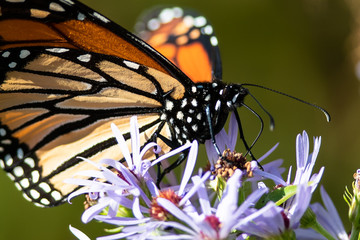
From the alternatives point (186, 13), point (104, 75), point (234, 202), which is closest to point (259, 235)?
point (234, 202)

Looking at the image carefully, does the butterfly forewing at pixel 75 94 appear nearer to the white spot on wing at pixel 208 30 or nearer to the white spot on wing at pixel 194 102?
the white spot on wing at pixel 194 102

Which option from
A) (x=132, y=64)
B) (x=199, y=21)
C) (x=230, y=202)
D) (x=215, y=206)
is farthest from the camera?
(x=199, y=21)

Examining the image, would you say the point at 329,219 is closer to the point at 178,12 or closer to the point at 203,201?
the point at 203,201

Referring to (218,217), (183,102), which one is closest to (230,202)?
(218,217)

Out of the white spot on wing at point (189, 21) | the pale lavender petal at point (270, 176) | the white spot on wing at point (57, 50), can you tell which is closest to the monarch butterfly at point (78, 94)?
the white spot on wing at point (57, 50)

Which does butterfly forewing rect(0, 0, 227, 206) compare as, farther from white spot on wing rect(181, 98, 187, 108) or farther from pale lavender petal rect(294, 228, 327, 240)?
pale lavender petal rect(294, 228, 327, 240)

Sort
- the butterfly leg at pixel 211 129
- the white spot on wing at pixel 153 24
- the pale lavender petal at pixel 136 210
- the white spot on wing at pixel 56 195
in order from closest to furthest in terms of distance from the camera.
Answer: the pale lavender petal at pixel 136 210
the butterfly leg at pixel 211 129
the white spot on wing at pixel 56 195
the white spot on wing at pixel 153 24
